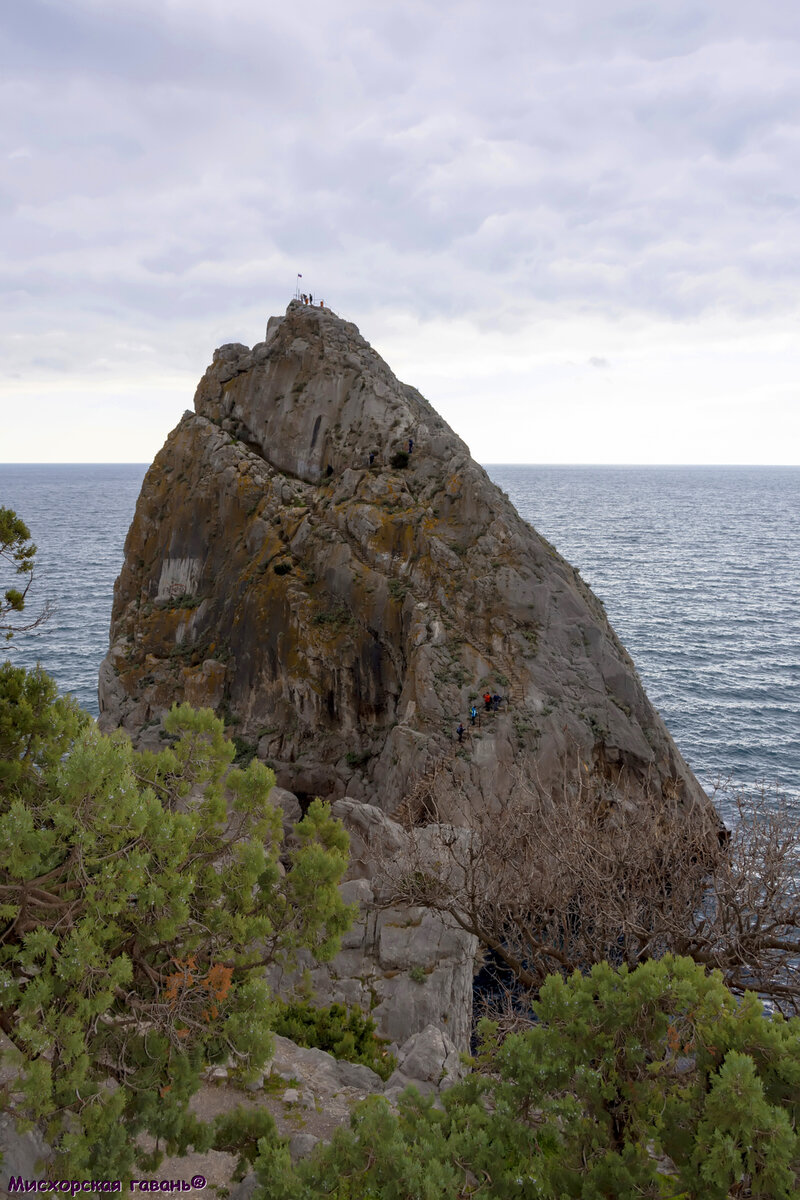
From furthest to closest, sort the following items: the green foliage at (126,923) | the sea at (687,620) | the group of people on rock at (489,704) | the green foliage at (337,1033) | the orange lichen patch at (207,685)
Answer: the sea at (687,620), the orange lichen patch at (207,685), the group of people on rock at (489,704), the green foliage at (337,1033), the green foliage at (126,923)

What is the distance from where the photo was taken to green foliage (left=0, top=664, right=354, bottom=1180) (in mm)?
8961

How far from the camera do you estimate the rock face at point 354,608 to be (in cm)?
3478

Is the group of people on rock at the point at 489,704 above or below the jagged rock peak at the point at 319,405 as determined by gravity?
below

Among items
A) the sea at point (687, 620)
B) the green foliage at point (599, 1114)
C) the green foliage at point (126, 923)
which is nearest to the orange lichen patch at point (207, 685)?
the sea at point (687, 620)

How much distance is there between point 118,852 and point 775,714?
51.0 m

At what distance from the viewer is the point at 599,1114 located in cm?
920

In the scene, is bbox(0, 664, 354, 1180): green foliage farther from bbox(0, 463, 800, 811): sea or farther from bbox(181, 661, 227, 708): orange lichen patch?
bbox(181, 661, 227, 708): orange lichen patch

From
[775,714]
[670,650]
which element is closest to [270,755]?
[775,714]

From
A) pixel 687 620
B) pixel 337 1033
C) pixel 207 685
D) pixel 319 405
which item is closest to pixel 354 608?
pixel 207 685

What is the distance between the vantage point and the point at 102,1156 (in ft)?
31.3

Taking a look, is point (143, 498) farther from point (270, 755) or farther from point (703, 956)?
point (703, 956)

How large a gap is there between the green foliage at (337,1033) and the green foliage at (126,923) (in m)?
6.27

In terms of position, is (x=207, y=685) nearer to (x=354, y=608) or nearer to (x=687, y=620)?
(x=354, y=608)

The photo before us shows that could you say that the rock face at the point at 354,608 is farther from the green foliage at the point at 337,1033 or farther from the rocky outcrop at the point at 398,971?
the green foliage at the point at 337,1033
